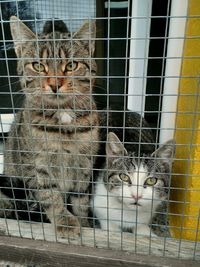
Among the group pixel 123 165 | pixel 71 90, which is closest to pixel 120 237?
pixel 123 165

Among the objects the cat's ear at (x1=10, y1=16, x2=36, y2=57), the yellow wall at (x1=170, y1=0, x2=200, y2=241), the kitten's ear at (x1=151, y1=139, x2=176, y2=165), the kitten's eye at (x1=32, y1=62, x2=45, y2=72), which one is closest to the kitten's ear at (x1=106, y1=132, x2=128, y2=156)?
the kitten's ear at (x1=151, y1=139, x2=176, y2=165)

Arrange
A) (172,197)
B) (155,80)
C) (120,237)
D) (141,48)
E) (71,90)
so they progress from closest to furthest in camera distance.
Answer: (71,90) < (120,237) < (172,197) < (141,48) < (155,80)

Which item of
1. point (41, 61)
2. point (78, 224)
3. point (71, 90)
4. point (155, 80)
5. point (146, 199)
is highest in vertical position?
point (41, 61)

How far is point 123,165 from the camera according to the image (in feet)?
3.97

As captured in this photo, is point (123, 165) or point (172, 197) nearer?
point (123, 165)

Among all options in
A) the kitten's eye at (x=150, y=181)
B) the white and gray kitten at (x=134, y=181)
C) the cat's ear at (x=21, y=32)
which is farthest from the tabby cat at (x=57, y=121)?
the kitten's eye at (x=150, y=181)

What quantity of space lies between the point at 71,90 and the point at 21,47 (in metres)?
0.25

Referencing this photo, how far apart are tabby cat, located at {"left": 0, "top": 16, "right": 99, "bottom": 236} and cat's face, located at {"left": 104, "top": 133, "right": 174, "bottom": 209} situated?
0.11m

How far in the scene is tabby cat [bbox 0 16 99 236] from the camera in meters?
1.05

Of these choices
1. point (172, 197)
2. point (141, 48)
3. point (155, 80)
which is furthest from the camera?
point (155, 80)

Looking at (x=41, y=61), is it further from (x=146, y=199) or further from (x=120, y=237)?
(x=120, y=237)

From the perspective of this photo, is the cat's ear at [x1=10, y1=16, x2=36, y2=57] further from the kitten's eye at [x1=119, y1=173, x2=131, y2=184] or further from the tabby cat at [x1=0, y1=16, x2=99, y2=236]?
the kitten's eye at [x1=119, y1=173, x2=131, y2=184]

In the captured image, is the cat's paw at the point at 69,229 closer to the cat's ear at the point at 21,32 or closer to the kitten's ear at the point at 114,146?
the kitten's ear at the point at 114,146

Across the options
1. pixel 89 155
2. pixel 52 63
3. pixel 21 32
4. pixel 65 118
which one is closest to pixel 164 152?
pixel 89 155
